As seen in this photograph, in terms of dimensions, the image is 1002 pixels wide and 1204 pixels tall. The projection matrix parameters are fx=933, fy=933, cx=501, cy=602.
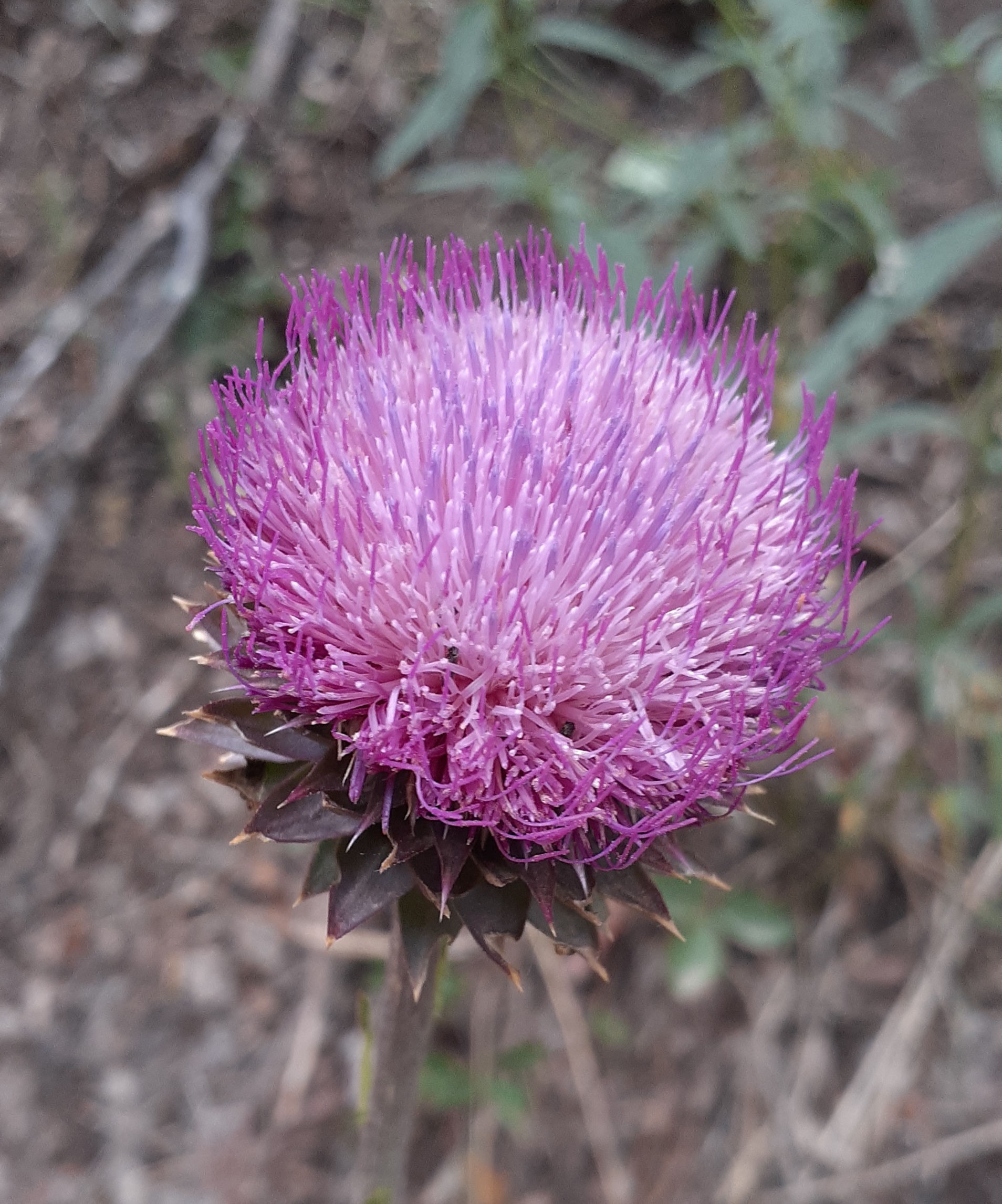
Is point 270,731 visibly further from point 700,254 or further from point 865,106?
point 865,106

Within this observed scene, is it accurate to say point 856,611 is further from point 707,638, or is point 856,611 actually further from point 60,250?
point 60,250

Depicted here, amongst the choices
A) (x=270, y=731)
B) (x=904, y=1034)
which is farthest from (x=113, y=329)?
(x=904, y=1034)

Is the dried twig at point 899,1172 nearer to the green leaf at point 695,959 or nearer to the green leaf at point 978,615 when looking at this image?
the green leaf at point 695,959

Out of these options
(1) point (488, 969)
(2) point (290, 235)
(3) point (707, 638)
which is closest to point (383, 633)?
(3) point (707, 638)

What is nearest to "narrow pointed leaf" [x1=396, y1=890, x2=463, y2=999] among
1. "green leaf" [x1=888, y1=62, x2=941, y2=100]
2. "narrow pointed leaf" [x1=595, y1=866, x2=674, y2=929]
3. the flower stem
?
the flower stem

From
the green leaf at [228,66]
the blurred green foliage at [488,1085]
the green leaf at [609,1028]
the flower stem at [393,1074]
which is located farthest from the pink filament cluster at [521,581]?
the green leaf at [228,66]

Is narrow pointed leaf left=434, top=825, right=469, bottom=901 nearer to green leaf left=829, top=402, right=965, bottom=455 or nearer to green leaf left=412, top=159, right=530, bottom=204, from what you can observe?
green leaf left=829, top=402, right=965, bottom=455
